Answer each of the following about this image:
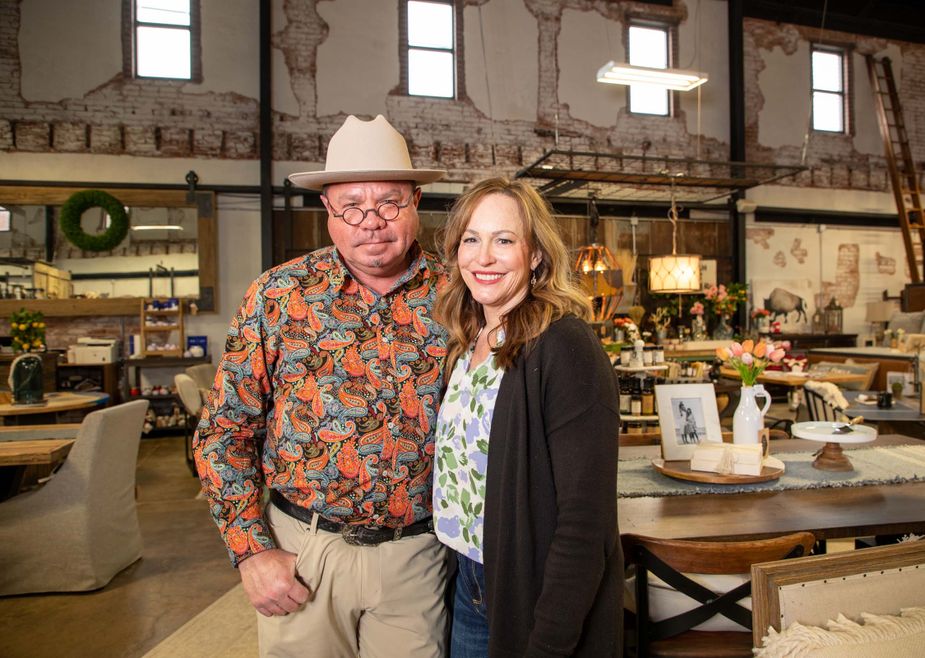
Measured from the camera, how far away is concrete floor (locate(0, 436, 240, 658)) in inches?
114

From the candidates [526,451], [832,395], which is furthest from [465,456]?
[832,395]

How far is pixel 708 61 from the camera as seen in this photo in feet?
33.8

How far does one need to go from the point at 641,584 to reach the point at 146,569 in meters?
3.30

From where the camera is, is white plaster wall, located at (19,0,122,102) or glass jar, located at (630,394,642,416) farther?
white plaster wall, located at (19,0,122,102)

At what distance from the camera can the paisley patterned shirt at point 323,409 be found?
1.53 metres

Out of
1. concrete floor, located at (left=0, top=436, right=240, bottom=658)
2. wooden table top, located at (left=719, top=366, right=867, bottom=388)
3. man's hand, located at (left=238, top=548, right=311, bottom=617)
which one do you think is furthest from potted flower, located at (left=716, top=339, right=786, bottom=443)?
wooden table top, located at (left=719, top=366, right=867, bottom=388)

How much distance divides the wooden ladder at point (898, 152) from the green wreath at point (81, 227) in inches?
477

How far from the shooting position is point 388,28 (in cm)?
902

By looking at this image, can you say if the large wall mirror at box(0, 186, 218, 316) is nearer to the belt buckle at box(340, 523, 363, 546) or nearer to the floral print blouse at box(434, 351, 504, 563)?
the belt buckle at box(340, 523, 363, 546)

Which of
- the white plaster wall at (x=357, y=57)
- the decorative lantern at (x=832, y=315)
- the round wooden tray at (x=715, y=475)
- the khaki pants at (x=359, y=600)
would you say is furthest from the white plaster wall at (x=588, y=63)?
the khaki pants at (x=359, y=600)

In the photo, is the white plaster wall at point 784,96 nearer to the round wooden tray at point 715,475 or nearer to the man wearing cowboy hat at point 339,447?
the round wooden tray at point 715,475

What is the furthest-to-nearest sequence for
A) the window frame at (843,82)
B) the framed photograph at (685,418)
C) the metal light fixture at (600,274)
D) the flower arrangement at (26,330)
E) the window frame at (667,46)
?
1. the window frame at (843,82)
2. the window frame at (667,46)
3. the metal light fixture at (600,274)
4. the flower arrangement at (26,330)
5. the framed photograph at (685,418)

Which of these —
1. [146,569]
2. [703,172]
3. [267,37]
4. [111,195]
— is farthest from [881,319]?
[111,195]

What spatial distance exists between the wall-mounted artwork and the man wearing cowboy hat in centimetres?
1028
